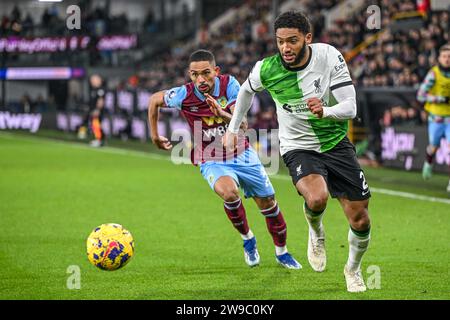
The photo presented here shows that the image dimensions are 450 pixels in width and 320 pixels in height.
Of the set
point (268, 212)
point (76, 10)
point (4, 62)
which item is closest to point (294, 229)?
point (268, 212)

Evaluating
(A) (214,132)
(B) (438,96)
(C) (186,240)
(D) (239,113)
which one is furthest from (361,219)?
(B) (438,96)

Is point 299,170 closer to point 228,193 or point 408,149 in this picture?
point 228,193

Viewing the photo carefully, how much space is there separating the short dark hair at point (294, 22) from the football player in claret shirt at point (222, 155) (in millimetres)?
1414

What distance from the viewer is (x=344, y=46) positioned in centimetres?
2872

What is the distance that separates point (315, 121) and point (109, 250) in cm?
208

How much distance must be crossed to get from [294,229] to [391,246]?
1.81 meters

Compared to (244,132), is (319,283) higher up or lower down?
lower down

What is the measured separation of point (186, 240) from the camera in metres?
11.3

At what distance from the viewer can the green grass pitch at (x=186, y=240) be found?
27.1 ft

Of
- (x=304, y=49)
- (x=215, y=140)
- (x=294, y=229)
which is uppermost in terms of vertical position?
(x=304, y=49)

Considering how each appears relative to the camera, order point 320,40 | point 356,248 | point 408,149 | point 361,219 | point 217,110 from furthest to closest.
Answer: point 320,40
point 408,149
point 217,110
point 356,248
point 361,219

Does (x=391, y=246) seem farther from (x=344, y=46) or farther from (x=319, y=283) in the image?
(x=344, y=46)

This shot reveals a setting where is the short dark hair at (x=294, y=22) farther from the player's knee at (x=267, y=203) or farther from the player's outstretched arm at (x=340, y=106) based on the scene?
the player's knee at (x=267, y=203)

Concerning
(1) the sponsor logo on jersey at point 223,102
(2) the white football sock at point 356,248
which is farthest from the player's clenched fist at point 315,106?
(1) the sponsor logo on jersey at point 223,102
